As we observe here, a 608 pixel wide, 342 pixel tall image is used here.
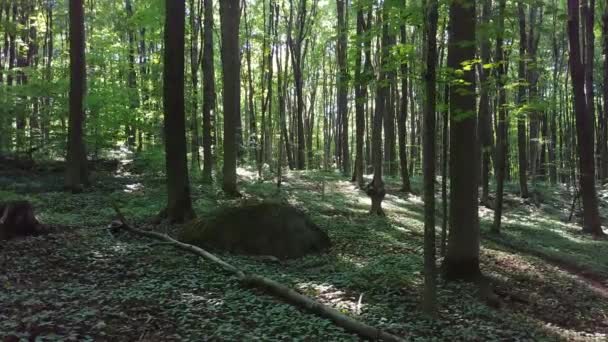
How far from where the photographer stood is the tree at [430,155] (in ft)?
19.2

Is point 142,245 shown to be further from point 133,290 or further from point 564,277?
point 564,277

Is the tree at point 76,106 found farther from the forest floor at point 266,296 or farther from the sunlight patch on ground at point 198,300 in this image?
the sunlight patch on ground at point 198,300

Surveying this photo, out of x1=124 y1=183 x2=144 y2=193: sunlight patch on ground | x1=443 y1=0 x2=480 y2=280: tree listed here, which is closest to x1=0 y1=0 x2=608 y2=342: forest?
x1=443 y1=0 x2=480 y2=280: tree

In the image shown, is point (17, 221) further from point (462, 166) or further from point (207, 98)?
point (207, 98)

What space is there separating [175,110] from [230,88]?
187 inches

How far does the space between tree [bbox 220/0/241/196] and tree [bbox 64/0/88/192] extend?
435cm

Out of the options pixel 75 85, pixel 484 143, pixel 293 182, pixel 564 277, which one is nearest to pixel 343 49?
pixel 293 182

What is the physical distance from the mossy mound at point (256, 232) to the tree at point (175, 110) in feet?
4.56

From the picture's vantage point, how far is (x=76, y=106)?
48.2 ft

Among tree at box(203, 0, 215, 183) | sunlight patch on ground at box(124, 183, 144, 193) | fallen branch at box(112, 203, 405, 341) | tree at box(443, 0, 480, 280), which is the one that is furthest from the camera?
tree at box(203, 0, 215, 183)

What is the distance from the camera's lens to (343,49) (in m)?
25.9

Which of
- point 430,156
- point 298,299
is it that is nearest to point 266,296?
point 298,299

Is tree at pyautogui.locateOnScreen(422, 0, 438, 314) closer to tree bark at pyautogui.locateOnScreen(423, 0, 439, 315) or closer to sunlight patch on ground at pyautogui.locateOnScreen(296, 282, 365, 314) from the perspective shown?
tree bark at pyautogui.locateOnScreen(423, 0, 439, 315)

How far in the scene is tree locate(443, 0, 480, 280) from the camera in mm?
7555
